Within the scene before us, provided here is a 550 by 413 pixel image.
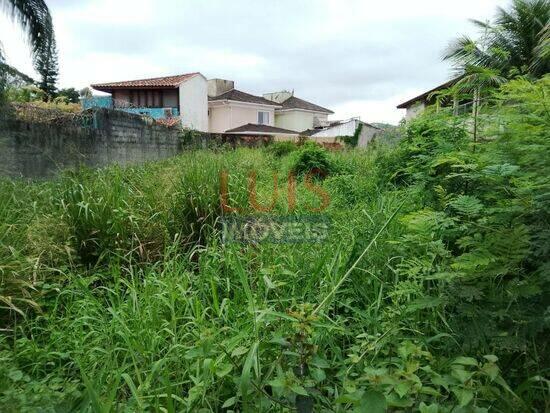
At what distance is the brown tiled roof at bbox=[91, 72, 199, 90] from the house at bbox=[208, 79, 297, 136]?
3539mm

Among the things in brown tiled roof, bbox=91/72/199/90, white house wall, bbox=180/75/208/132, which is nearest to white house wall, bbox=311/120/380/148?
white house wall, bbox=180/75/208/132

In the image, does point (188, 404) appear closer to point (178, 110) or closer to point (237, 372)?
point (237, 372)

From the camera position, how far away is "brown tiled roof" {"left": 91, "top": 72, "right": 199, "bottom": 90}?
20.9 m

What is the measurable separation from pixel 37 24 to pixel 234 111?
61.1 feet

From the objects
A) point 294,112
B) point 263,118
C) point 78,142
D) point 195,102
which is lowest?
point 78,142

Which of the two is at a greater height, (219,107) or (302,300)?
(219,107)

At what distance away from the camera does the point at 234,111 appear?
2525cm

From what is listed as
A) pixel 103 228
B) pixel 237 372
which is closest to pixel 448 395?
pixel 237 372

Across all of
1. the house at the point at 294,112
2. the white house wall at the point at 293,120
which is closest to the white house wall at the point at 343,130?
the white house wall at the point at 293,120

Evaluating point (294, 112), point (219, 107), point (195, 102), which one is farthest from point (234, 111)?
point (294, 112)

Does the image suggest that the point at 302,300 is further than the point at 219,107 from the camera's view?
No

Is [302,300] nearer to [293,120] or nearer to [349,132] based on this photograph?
[349,132]

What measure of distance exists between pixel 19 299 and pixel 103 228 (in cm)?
83

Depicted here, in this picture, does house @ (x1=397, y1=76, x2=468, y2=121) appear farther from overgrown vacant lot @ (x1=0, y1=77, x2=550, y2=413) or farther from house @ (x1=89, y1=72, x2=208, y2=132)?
house @ (x1=89, y1=72, x2=208, y2=132)
